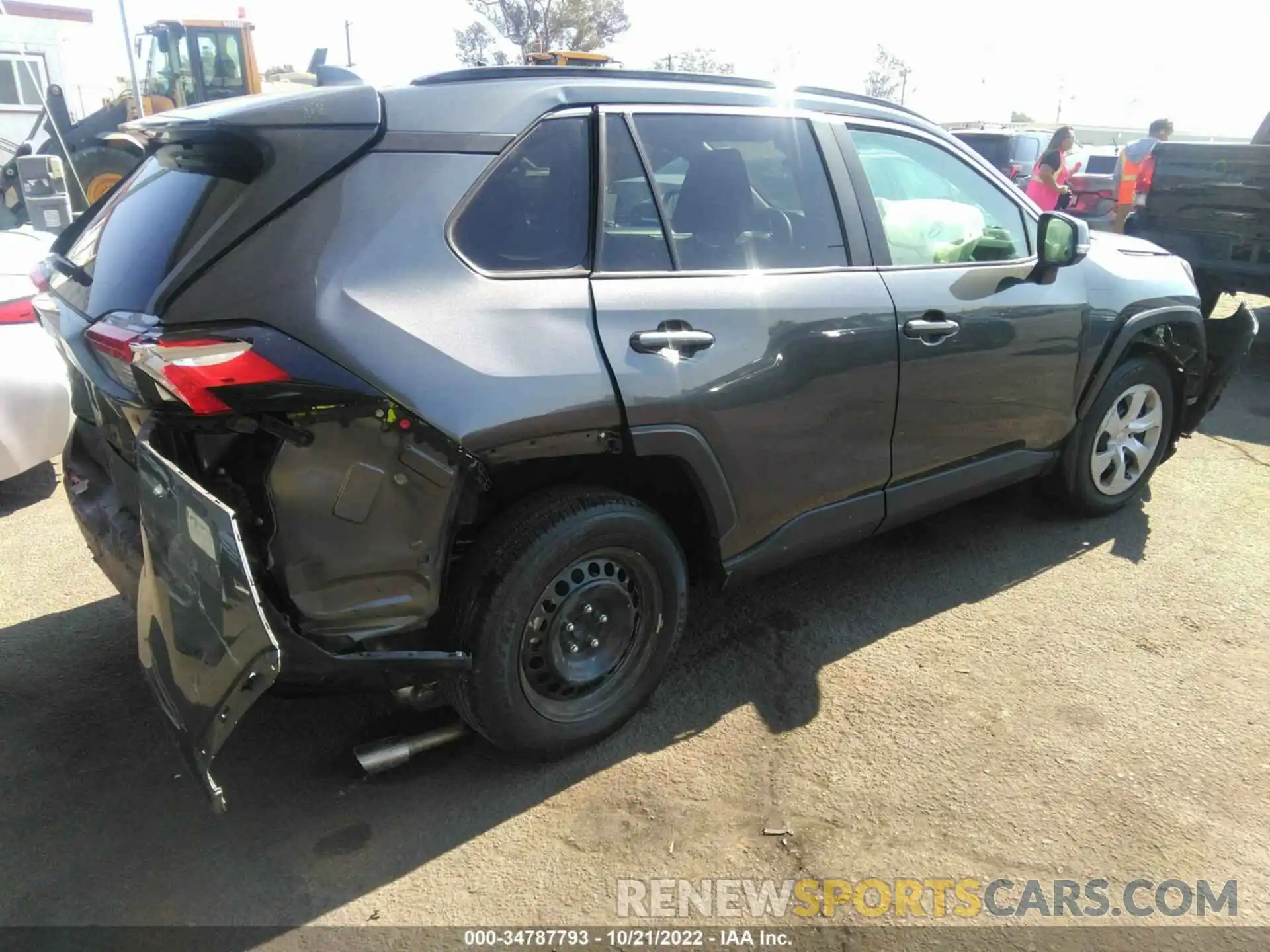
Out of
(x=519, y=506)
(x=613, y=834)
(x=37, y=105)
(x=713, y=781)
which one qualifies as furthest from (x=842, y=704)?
(x=37, y=105)

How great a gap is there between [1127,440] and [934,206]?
175cm

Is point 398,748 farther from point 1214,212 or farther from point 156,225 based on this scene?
point 1214,212

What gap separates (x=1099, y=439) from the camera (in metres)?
4.38

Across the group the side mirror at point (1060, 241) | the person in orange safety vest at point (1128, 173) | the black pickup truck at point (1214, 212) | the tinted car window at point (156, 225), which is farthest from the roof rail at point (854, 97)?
the person in orange safety vest at point (1128, 173)

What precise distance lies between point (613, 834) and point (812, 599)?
62.0 inches

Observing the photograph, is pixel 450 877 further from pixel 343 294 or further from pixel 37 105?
pixel 37 105

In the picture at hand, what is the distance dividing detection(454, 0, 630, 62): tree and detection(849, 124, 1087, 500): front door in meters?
32.5

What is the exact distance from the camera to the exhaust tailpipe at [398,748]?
2760 mm

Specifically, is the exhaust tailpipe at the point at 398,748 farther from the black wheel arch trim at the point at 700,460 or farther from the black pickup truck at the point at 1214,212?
the black pickup truck at the point at 1214,212

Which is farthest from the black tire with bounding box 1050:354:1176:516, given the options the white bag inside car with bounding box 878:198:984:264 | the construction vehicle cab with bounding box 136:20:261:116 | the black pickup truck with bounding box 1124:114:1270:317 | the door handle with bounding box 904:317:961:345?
the construction vehicle cab with bounding box 136:20:261:116

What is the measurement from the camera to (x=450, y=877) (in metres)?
2.44

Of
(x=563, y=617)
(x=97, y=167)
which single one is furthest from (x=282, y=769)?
(x=97, y=167)

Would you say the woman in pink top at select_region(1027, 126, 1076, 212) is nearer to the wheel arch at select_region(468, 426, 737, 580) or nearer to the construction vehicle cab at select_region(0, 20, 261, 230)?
the wheel arch at select_region(468, 426, 737, 580)

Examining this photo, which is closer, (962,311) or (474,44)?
(962,311)
